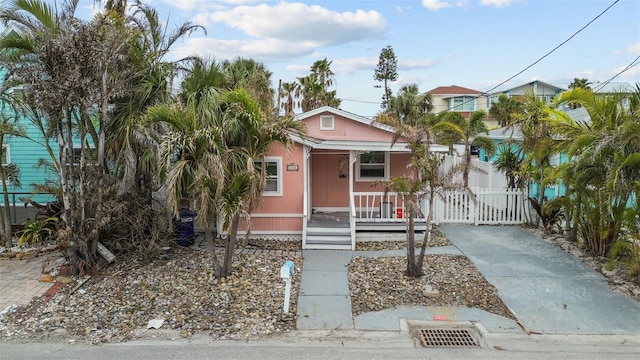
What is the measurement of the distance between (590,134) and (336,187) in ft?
22.0

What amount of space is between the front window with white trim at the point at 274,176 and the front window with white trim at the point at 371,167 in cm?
301

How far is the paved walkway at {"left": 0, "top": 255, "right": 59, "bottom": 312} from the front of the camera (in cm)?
688

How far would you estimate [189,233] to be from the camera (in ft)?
31.6

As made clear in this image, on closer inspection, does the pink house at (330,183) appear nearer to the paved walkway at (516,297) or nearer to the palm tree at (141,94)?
the paved walkway at (516,297)

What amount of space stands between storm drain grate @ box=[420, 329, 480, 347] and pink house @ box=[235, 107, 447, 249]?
10.5 ft

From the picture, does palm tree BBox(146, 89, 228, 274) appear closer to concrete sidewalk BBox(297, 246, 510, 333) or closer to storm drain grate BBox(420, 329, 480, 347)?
concrete sidewalk BBox(297, 246, 510, 333)

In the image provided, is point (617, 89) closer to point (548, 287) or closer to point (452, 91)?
point (548, 287)

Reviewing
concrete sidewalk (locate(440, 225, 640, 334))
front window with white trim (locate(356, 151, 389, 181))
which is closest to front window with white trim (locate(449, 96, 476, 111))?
front window with white trim (locate(356, 151, 389, 181))

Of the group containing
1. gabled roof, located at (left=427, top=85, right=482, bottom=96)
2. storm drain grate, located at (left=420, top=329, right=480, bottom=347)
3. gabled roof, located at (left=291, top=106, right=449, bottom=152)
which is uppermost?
gabled roof, located at (left=427, top=85, right=482, bottom=96)

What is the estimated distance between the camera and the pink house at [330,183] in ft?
33.4

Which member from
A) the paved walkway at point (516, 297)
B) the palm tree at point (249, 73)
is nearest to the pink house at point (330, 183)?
the paved walkway at point (516, 297)

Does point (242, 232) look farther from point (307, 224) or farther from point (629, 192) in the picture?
point (629, 192)

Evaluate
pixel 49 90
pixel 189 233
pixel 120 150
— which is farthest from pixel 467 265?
pixel 49 90

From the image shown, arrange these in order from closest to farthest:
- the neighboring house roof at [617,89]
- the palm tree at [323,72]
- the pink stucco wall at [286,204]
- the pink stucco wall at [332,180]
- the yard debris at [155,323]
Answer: the yard debris at [155,323] → the neighboring house roof at [617,89] → the pink stucco wall at [286,204] → the pink stucco wall at [332,180] → the palm tree at [323,72]
